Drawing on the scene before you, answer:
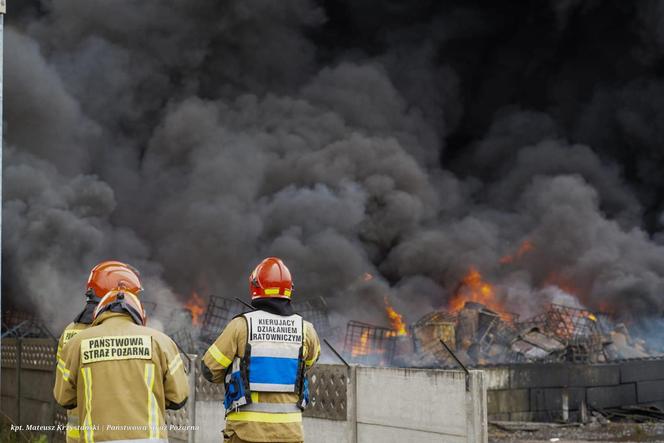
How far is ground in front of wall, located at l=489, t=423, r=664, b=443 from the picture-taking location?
9.22 m

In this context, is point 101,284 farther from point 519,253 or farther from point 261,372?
point 519,253

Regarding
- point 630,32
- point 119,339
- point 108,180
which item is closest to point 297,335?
point 119,339

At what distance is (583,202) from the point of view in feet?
70.1

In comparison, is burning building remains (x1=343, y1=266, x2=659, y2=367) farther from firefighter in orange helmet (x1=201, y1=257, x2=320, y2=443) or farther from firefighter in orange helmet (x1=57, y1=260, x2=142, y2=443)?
firefighter in orange helmet (x1=57, y1=260, x2=142, y2=443)

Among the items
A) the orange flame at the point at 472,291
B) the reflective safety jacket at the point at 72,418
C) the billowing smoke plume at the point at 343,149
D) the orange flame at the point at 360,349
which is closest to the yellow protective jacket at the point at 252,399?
the reflective safety jacket at the point at 72,418

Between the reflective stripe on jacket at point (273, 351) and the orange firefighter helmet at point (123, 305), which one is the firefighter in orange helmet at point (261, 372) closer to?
the reflective stripe on jacket at point (273, 351)

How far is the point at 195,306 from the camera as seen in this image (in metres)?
17.5

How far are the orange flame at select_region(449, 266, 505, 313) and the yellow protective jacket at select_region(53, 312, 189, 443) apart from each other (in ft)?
57.7

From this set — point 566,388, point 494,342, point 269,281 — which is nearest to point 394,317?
point 494,342

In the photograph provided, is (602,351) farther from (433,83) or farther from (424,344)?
(433,83)

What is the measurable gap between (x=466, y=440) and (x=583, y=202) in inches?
704

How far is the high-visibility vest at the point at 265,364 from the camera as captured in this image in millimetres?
3453

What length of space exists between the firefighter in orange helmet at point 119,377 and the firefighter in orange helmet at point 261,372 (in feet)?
1.49

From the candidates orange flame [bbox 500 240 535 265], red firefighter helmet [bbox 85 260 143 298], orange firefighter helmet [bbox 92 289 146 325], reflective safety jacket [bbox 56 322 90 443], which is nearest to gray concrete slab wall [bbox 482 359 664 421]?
reflective safety jacket [bbox 56 322 90 443]
